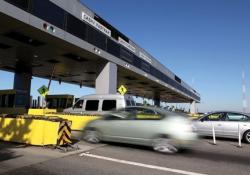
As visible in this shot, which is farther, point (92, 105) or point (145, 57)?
point (145, 57)

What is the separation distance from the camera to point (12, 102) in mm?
24453

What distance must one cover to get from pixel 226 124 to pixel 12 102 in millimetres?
18723

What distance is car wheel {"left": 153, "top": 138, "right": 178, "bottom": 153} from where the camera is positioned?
875 cm

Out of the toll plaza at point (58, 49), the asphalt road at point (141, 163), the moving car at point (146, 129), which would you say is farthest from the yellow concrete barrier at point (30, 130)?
the moving car at point (146, 129)

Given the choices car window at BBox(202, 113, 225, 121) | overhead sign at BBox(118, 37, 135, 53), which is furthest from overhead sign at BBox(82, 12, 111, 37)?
car window at BBox(202, 113, 225, 121)

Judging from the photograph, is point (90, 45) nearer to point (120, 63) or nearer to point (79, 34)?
point (79, 34)

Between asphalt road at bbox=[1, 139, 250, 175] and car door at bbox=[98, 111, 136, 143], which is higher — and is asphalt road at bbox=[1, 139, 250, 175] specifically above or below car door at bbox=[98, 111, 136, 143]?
below

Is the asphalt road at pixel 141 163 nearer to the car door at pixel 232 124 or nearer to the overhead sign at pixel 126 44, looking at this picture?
the car door at pixel 232 124

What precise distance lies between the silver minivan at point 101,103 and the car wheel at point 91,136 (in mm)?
4194

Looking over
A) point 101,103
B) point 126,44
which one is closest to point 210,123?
point 101,103

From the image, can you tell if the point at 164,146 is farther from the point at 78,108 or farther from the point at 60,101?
the point at 60,101

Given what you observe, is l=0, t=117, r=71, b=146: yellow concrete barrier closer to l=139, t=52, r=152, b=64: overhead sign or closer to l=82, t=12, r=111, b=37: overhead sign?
l=82, t=12, r=111, b=37: overhead sign

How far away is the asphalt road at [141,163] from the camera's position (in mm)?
6376

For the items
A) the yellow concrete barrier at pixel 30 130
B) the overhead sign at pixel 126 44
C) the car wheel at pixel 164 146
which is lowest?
the car wheel at pixel 164 146
